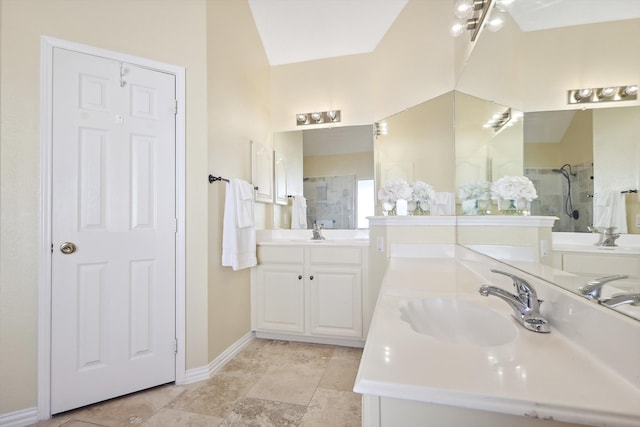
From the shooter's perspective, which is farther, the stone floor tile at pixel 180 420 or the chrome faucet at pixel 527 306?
the stone floor tile at pixel 180 420

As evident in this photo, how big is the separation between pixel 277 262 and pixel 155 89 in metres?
1.55

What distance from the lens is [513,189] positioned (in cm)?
104

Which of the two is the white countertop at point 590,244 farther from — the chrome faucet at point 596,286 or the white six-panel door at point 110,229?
the white six-panel door at point 110,229

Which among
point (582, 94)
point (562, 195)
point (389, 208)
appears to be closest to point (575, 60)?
point (582, 94)

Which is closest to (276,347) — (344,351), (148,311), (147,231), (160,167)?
(344,351)

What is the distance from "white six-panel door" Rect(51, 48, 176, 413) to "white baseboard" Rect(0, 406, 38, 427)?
3.1 inches

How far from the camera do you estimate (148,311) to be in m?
1.71

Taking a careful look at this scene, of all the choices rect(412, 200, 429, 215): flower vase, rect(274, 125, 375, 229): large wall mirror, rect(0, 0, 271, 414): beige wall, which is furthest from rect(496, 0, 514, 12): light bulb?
rect(0, 0, 271, 414): beige wall

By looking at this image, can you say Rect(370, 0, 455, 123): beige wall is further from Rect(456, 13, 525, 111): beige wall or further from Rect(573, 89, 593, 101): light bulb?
Rect(573, 89, 593, 101): light bulb

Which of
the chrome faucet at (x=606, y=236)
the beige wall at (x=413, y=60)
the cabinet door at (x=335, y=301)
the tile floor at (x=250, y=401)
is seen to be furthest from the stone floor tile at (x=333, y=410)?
the beige wall at (x=413, y=60)

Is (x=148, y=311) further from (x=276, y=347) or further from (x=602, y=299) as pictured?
(x=602, y=299)

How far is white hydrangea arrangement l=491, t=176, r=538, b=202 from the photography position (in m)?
0.91

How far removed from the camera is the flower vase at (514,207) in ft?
3.16

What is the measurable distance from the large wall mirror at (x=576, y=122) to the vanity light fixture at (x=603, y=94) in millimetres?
11
